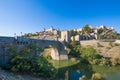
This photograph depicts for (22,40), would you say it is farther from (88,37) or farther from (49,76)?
(88,37)

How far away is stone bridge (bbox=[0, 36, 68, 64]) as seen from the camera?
33441mm

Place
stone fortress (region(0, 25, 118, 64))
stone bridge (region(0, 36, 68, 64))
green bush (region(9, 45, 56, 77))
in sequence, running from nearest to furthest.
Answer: green bush (region(9, 45, 56, 77)) < stone bridge (region(0, 36, 68, 64)) < stone fortress (region(0, 25, 118, 64))

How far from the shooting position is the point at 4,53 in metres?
33.3

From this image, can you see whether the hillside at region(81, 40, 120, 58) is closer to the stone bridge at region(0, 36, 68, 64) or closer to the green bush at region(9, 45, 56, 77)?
the stone bridge at region(0, 36, 68, 64)

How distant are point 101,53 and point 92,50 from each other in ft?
11.3

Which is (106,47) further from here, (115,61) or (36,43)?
(36,43)

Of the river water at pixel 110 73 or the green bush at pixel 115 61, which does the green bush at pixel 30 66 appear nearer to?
the river water at pixel 110 73

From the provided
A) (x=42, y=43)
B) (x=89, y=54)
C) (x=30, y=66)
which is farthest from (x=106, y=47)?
(x=30, y=66)

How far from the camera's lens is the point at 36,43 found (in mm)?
49156

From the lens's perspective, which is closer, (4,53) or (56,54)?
(4,53)

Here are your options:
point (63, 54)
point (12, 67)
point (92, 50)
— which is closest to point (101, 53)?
point (92, 50)

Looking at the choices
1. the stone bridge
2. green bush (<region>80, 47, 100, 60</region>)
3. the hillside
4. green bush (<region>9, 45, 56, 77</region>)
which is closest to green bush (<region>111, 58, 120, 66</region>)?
the hillside

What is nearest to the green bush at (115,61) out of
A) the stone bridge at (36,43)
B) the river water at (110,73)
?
the river water at (110,73)

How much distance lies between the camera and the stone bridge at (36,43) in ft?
110
